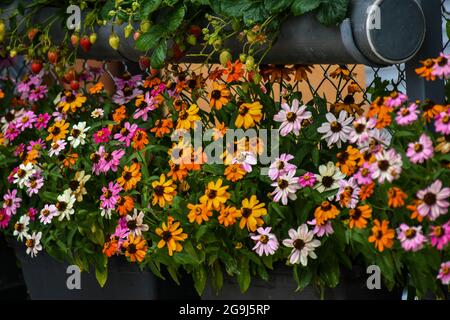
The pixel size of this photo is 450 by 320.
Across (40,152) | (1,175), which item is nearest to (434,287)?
(40,152)

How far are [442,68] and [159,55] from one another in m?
0.81

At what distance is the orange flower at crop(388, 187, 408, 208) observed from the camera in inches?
82.8

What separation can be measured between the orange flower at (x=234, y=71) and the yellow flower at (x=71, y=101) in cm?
59

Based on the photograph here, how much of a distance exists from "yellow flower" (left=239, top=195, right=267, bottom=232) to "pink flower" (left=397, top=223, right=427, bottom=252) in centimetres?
41

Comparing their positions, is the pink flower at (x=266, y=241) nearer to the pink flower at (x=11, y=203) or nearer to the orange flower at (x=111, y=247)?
the orange flower at (x=111, y=247)

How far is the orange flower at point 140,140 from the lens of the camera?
107 inches

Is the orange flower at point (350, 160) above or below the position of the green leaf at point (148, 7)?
below

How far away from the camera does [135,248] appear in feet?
8.42

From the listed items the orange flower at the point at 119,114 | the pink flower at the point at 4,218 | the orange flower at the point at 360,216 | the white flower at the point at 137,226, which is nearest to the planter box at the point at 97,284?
the pink flower at the point at 4,218

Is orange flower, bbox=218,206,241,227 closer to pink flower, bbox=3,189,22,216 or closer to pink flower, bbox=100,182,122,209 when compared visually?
pink flower, bbox=100,182,122,209

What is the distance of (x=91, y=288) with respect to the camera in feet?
9.71

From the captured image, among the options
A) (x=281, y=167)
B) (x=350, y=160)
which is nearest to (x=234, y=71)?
(x=281, y=167)

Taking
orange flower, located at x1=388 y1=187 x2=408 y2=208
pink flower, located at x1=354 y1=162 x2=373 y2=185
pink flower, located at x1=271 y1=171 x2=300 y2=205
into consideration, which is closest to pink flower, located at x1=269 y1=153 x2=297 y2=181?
pink flower, located at x1=271 y1=171 x2=300 y2=205

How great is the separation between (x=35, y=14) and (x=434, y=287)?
166 centimetres
